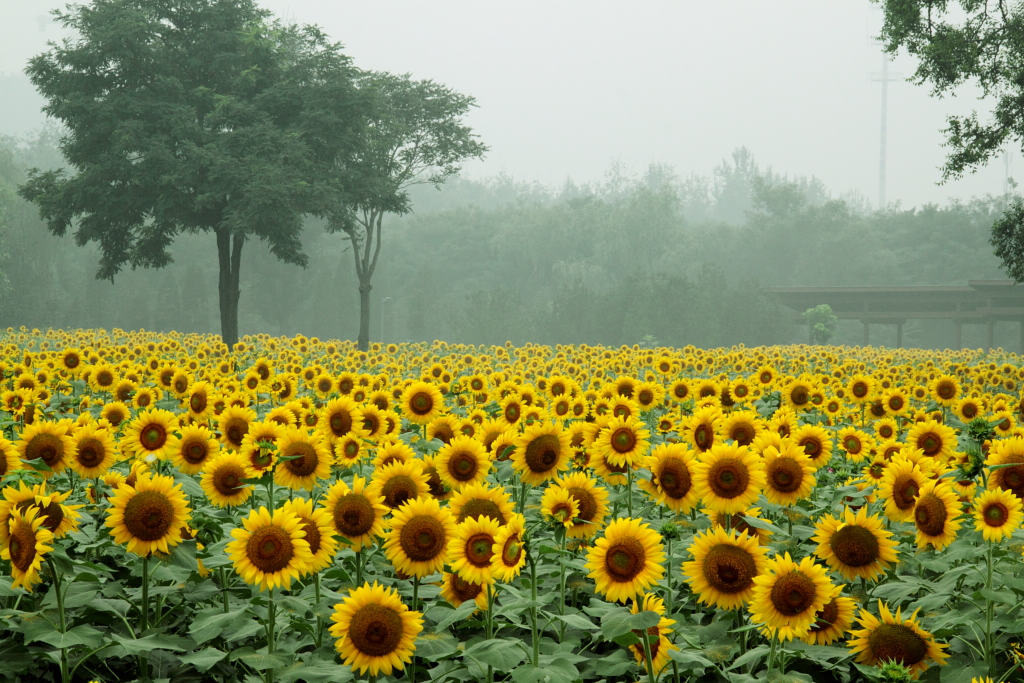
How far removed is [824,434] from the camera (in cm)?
493

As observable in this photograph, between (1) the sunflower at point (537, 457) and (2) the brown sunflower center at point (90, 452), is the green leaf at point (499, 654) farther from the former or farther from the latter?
(2) the brown sunflower center at point (90, 452)

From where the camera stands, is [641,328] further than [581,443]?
Yes

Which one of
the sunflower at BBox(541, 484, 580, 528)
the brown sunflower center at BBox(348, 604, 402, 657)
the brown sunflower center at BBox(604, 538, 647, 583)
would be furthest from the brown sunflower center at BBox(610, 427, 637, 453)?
the brown sunflower center at BBox(348, 604, 402, 657)

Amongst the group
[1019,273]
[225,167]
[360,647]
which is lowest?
[360,647]

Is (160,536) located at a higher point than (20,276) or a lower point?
lower

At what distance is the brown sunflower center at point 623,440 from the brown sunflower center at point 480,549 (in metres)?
1.52

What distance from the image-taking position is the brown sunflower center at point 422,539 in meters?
3.22

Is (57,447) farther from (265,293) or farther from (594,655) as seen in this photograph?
(265,293)

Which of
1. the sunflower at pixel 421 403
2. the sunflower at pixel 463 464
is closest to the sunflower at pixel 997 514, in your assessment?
the sunflower at pixel 463 464

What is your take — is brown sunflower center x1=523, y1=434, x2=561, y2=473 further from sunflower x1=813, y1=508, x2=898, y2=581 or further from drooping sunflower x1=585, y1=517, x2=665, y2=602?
sunflower x1=813, y1=508, x2=898, y2=581

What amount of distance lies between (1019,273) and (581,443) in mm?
18628

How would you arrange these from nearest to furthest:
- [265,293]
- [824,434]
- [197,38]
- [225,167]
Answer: [824,434], [225,167], [197,38], [265,293]

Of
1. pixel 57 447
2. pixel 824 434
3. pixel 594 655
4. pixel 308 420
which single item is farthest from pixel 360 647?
pixel 824 434

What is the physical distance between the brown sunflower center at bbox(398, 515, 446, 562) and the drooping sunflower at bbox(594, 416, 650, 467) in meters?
1.40
